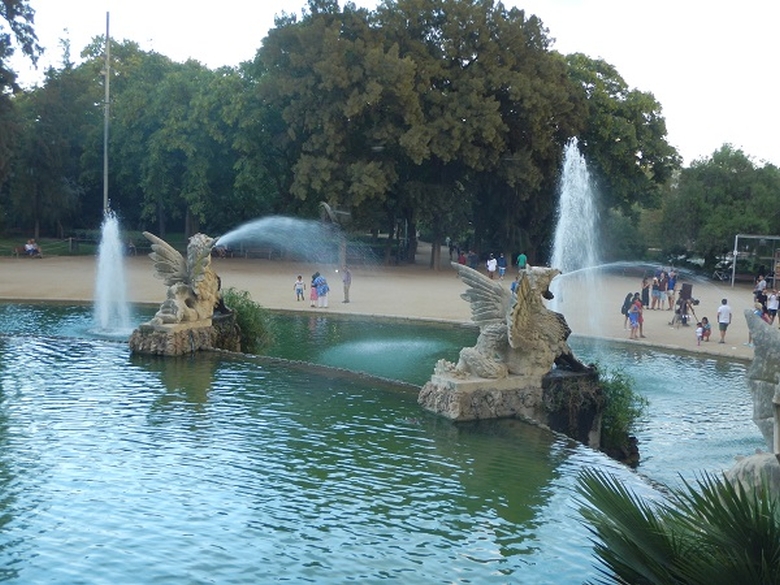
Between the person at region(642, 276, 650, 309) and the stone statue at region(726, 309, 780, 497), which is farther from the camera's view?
the person at region(642, 276, 650, 309)

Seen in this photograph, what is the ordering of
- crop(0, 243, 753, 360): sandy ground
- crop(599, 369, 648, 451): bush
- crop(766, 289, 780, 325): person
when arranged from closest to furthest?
crop(599, 369, 648, 451): bush
crop(0, 243, 753, 360): sandy ground
crop(766, 289, 780, 325): person

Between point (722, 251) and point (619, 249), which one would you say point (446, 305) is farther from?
point (619, 249)

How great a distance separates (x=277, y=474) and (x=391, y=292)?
25229 millimetres

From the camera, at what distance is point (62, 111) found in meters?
53.2

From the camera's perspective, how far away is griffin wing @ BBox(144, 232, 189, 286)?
1909 cm

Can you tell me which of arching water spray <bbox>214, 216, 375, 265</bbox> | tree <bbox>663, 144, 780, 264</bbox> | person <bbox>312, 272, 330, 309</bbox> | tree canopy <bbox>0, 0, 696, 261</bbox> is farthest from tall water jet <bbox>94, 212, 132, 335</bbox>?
tree <bbox>663, 144, 780, 264</bbox>

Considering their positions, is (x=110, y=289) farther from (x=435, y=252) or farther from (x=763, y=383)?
(x=763, y=383)

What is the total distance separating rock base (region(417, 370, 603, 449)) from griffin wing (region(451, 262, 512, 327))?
0.97 metres

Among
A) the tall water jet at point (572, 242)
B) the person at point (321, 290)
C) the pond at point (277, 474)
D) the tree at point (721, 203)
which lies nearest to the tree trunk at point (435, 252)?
the tall water jet at point (572, 242)

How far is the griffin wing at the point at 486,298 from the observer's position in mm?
13750

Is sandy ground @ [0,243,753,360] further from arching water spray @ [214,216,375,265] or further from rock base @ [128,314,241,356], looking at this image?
rock base @ [128,314,241,356]

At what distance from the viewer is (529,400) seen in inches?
537

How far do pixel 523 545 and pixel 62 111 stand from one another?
50.2m

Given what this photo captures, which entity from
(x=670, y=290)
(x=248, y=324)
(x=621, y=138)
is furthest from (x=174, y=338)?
(x=621, y=138)
